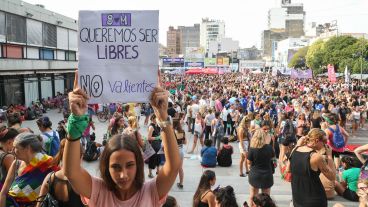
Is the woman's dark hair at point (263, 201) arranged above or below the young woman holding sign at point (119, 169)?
below

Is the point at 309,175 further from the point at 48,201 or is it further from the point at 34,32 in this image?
the point at 34,32

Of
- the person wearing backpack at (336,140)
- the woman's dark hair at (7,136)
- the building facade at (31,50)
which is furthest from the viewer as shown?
the building facade at (31,50)

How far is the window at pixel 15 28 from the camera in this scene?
73.2 ft

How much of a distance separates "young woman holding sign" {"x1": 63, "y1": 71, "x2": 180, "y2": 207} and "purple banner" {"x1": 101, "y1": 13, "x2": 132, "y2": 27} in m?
1.17

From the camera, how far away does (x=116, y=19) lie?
3.43 m

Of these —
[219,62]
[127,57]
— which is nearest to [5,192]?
[127,57]

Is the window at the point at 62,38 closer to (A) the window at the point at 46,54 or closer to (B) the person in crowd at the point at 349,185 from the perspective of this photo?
(A) the window at the point at 46,54

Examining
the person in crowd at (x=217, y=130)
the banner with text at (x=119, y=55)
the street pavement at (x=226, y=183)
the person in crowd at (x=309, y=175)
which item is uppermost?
the banner with text at (x=119, y=55)

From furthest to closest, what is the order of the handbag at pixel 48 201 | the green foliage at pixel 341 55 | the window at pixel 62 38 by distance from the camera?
the green foliage at pixel 341 55
the window at pixel 62 38
the handbag at pixel 48 201

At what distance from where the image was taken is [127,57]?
3482 mm

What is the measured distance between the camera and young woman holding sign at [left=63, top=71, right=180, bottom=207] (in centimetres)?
229

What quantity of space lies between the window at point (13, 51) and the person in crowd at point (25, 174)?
1938 centimetres

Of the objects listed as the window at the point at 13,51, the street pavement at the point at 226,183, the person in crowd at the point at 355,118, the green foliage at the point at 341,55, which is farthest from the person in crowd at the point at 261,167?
the green foliage at the point at 341,55

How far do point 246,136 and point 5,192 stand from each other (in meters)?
6.34
